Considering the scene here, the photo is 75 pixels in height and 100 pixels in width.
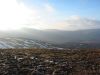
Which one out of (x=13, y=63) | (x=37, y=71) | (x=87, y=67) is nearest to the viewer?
(x=37, y=71)

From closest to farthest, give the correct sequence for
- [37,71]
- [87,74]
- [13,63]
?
[87,74], [37,71], [13,63]

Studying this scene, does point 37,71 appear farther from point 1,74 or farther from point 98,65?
point 98,65

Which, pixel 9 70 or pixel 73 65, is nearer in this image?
pixel 9 70

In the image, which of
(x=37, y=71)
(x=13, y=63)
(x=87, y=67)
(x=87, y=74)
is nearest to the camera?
(x=87, y=74)

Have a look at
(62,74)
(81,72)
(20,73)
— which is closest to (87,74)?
(81,72)

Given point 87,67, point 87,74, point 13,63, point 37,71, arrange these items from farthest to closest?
point 13,63 < point 87,67 < point 37,71 < point 87,74

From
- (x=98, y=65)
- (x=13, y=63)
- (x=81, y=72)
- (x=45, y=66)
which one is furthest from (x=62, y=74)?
(x=13, y=63)

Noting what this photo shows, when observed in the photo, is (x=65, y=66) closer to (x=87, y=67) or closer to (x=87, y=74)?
(x=87, y=67)

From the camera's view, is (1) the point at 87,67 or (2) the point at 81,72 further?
(1) the point at 87,67
